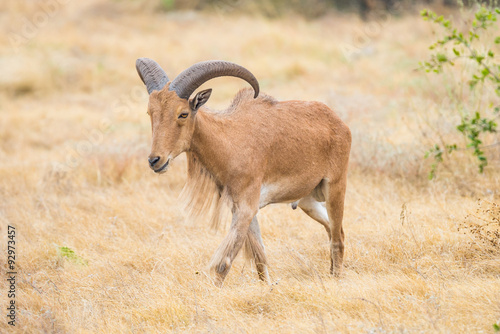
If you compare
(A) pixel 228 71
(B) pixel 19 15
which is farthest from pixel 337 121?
(B) pixel 19 15

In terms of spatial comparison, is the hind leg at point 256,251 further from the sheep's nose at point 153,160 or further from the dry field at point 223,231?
the sheep's nose at point 153,160

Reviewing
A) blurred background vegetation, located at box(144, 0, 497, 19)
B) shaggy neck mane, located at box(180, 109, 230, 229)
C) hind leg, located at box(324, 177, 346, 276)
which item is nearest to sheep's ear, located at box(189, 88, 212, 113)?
shaggy neck mane, located at box(180, 109, 230, 229)

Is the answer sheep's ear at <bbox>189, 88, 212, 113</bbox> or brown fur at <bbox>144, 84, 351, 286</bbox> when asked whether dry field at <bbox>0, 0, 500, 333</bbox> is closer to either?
brown fur at <bbox>144, 84, 351, 286</bbox>

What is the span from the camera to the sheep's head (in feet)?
15.8

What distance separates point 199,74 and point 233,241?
4.68 feet

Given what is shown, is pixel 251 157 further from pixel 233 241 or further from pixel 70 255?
Answer: pixel 70 255

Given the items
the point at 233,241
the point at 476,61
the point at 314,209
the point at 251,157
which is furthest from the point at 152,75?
the point at 476,61

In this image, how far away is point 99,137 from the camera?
37.3ft

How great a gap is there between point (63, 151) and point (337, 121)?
6.69 metres

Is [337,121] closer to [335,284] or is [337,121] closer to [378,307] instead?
[335,284]

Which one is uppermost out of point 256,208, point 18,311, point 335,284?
point 256,208

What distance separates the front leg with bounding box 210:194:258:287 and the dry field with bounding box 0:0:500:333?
0.62 ft

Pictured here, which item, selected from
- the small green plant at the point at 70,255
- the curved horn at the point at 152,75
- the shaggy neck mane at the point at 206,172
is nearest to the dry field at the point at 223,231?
the small green plant at the point at 70,255

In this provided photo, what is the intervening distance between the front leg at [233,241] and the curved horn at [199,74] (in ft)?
3.40
